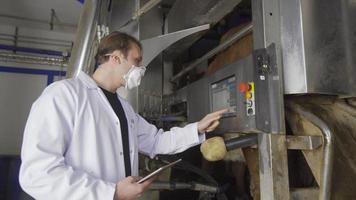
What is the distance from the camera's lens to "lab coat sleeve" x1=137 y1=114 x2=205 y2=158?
951 millimetres

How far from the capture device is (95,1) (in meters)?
1.22

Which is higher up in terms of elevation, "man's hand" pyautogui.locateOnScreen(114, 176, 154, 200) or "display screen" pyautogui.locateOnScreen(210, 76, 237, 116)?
"display screen" pyautogui.locateOnScreen(210, 76, 237, 116)

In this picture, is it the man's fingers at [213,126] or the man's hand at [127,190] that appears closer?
the man's hand at [127,190]

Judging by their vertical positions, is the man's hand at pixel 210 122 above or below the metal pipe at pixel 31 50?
below

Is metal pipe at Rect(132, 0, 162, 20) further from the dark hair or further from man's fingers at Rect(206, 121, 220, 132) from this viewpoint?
man's fingers at Rect(206, 121, 220, 132)

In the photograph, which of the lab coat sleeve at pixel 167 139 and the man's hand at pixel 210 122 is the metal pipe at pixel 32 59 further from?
the man's hand at pixel 210 122

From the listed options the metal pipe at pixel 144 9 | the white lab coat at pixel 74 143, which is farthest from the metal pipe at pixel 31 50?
the white lab coat at pixel 74 143

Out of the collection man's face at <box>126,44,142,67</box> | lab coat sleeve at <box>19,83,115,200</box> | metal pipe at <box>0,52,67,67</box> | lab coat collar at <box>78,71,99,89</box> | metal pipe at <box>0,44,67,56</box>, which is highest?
metal pipe at <box>0,44,67,56</box>

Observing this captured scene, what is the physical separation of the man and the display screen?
0.17 feet

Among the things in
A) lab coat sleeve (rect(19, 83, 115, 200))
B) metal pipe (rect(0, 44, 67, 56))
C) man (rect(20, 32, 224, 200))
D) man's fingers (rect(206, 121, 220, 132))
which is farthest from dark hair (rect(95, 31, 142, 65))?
metal pipe (rect(0, 44, 67, 56))

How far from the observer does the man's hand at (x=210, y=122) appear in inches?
33.7

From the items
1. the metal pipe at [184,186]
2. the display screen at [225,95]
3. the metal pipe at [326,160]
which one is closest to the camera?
the metal pipe at [326,160]

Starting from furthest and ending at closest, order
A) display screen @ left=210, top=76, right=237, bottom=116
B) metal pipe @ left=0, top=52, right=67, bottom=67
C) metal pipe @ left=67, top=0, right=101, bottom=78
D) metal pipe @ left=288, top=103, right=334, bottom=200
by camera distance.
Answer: metal pipe @ left=0, top=52, right=67, bottom=67, metal pipe @ left=67, top=0, right=101, bottom=78, display screen @ left=210, top=76, right=237, bottom=116, metal pipe @ left=288, top=103, right=334, bottom=200

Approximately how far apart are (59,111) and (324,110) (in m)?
0.69
